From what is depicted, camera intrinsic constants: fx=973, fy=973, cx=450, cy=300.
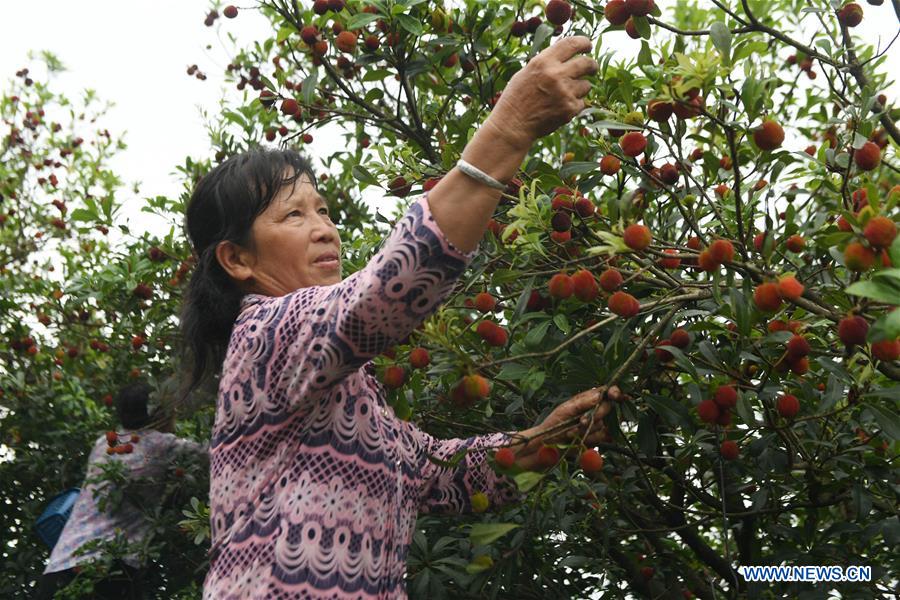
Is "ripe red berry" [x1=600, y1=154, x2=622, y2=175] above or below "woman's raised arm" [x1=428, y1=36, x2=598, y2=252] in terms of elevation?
above

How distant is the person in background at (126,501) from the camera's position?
3.67m

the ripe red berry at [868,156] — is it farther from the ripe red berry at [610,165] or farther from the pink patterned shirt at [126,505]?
the pink patterned shirt at [126,505]

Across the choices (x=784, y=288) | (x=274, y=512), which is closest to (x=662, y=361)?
(x=784, y=288)

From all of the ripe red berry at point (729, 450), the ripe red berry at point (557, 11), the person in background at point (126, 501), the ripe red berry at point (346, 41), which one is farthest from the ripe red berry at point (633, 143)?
the person in background at point (126, 501)

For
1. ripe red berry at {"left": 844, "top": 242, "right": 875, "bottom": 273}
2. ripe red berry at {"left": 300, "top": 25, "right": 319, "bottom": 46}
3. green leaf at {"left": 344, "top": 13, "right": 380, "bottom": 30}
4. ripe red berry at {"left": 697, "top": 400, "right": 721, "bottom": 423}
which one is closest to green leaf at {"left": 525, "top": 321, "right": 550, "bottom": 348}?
ripe red berry at {"left": 697, "top": 400, "right": 721, "bottom": 423}

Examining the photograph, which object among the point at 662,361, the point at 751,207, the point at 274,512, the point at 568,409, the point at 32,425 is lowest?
the point at 274,512

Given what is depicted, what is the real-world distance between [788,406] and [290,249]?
0.94 meters

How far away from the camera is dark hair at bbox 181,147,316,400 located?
1.86 meters

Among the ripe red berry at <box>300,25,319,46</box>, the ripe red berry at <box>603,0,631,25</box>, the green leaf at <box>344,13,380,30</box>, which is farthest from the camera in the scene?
the ripe red berry at <box>300,25,319,46</box>

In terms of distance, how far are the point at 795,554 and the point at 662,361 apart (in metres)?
0.70

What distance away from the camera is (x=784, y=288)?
1360 millimetres

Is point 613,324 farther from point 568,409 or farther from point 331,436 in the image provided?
point 331,436

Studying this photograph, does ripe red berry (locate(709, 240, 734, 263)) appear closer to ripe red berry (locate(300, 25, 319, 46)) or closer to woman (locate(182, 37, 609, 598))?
woman (locate(182, 37, 609, 598))

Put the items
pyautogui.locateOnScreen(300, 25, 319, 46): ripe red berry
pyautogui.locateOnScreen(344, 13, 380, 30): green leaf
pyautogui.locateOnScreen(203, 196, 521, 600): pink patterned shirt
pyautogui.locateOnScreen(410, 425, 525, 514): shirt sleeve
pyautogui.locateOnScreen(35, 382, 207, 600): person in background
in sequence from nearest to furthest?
pyautogui.locateOnScreen(203, 196, 521, 600): pink patterned shirt, pyautogui.locateOnScreen(410, 425, 525, 514): shirt sleeve, pyautogui.locateOnScreen(344, 13, 380, 30): green leaf, pyautogui.locateOnScreen(300, 25, 319, 46): ripe red berry, pyautogui.locateOnScreen(35, 382, 207, 600): person in background
